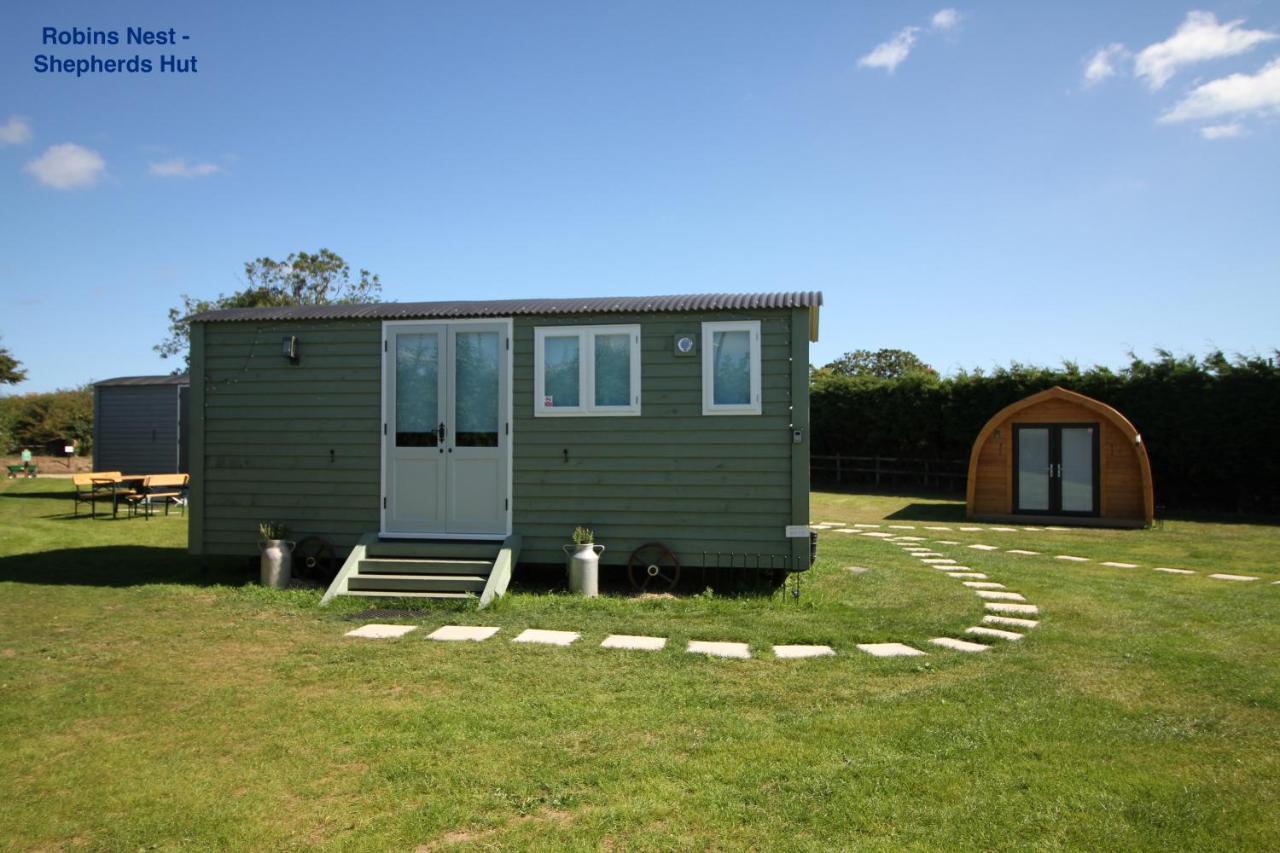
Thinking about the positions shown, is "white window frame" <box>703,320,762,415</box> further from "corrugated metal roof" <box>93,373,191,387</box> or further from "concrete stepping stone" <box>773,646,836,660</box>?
"corrugated metal roof" <box>93,373,191,387</box>

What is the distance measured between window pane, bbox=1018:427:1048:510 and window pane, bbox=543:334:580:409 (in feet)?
35.5

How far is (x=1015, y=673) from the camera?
469cm

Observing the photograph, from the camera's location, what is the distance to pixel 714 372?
754 cm

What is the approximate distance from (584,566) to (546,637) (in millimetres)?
1627

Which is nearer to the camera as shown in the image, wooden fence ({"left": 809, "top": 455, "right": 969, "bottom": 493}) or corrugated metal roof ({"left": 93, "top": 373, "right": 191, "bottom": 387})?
corrugated metal roof ({"left": 93, "top": 373, "right": 191, "bottom": 387})

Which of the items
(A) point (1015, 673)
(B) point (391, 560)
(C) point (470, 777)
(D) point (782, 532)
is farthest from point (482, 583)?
(A) point (1015, 673)

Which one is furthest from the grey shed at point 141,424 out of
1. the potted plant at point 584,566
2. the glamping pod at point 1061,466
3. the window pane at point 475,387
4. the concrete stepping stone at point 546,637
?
the glamping pod at point 1061,466

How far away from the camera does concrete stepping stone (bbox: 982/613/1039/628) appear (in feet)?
19.8

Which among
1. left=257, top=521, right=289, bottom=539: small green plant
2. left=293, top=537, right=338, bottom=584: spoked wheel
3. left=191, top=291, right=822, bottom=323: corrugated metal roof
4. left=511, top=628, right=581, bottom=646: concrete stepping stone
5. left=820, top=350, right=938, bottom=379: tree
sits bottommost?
left=511, top=628, right=581, bottom=646: concrete stepping stone

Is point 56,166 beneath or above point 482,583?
above

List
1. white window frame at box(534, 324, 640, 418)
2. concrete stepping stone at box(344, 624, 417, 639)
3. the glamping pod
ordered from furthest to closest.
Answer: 1. the glamping pod
2. white window frame at box(534, 324, 640, 418)
3. concrete stepping stone at box(344, 624, 417, 639)

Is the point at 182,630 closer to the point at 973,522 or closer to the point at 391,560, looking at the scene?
the point at 391,560

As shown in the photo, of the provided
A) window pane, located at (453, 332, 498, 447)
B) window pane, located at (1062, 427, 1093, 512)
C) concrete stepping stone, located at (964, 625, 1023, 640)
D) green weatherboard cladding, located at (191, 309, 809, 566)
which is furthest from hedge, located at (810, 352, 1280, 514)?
window pane, located at (453, 332, 498, 447)

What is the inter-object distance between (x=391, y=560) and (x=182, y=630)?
2014mm
